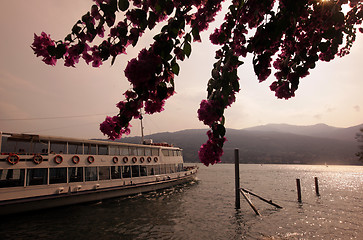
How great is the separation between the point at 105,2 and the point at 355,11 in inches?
138

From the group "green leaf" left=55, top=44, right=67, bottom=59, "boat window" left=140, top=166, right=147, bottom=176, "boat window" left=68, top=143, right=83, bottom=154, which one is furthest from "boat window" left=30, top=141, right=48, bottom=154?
"green leaf" left=55, top=44, right=67, bottom=59

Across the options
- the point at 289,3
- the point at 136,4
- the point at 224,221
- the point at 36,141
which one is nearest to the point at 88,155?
the point at 36,141

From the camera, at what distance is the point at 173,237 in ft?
44.3

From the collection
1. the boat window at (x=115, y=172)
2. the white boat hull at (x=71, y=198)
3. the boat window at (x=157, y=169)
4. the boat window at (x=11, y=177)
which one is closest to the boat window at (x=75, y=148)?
the boat window at (x=115, y=172)

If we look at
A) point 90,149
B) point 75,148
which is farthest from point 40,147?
point 90,149

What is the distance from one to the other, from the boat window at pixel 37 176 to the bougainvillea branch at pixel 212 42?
1673 centimetres

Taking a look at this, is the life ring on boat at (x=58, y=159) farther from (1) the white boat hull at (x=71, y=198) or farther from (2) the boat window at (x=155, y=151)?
(2) the boat window at (x=155, y=151)

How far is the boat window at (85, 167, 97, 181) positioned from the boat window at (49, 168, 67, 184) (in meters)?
1.96

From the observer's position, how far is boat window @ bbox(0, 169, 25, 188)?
14.7 m

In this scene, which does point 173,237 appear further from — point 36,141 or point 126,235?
point 36,141

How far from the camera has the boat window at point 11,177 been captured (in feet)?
48.1

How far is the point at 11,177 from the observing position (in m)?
15.0

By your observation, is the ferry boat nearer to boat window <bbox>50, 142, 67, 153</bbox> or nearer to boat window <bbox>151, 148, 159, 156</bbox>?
boat window <bbox>50, 142, 67, 153</bbox>

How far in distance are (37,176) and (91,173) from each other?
453 centimetres
